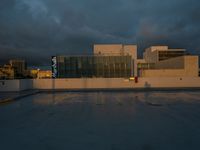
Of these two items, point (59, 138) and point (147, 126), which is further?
point (147, 126)

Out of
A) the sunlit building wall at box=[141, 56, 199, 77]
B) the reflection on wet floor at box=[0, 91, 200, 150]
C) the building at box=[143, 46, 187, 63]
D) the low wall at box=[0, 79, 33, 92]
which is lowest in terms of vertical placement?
the reflection on wet floor at box=[0, 91, 200, 150]

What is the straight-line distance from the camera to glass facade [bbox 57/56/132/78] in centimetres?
5634

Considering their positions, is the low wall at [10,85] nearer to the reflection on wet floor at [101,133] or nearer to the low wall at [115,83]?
the low wall at [115,83]

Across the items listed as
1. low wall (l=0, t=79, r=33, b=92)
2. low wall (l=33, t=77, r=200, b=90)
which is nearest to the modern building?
low wall (l=33, t=77, r=200, b=90)

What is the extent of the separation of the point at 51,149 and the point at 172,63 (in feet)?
198

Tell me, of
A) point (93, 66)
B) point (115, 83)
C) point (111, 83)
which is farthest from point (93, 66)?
point (115, 83)

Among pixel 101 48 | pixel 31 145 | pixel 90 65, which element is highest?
pixel 101 48

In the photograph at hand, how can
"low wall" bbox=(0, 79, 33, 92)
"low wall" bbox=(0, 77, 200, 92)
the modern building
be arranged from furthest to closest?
the modern building
"low wall" bbox=(0, 77, 200, 92)
"low wall" bbox=(0, 79, 33, 92)

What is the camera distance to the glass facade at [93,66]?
2218 inches

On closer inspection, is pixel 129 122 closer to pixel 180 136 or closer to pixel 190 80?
pixel 180 136

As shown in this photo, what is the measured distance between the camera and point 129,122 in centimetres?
877

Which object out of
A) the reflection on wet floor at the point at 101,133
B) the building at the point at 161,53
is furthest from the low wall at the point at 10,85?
the building at the point at 161,53

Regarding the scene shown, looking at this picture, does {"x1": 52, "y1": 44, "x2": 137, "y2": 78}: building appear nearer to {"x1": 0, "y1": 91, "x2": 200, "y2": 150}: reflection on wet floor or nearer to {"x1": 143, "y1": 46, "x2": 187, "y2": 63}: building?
{"x1": 0, "y1": 91, "x2": 200, "y2": 150}: reflection on wet floor

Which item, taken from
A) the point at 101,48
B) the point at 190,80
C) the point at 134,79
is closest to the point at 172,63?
the point at 101,48
